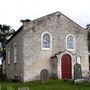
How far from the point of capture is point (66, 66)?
127 feet

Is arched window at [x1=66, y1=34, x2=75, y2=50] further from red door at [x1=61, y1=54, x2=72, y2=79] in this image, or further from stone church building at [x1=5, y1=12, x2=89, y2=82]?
red door at [x1=61, y1=54, x2=72, y2=79]

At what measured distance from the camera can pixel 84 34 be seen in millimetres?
41250

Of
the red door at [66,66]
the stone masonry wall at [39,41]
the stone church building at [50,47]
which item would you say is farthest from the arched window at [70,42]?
the red door at [66,66]

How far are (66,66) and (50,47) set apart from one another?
2705 millimetres

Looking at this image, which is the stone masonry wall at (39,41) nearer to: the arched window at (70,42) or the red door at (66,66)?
the arched window at (70,42)

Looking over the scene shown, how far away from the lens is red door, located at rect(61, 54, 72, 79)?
3853cm

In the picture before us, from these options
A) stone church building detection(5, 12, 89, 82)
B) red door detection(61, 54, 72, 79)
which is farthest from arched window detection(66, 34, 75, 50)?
red door detection(61, 54, 72, 79)

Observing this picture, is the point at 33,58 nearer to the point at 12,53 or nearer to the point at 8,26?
the point at 12,53

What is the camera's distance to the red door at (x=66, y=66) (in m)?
38.5

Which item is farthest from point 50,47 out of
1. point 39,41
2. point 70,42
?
point 70,42

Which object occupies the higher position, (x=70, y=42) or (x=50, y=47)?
(x=70, y=42)

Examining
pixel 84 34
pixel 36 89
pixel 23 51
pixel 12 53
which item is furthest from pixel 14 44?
pixel 36 89

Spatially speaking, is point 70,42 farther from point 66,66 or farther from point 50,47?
point 66,66

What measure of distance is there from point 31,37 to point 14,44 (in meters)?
5.70
